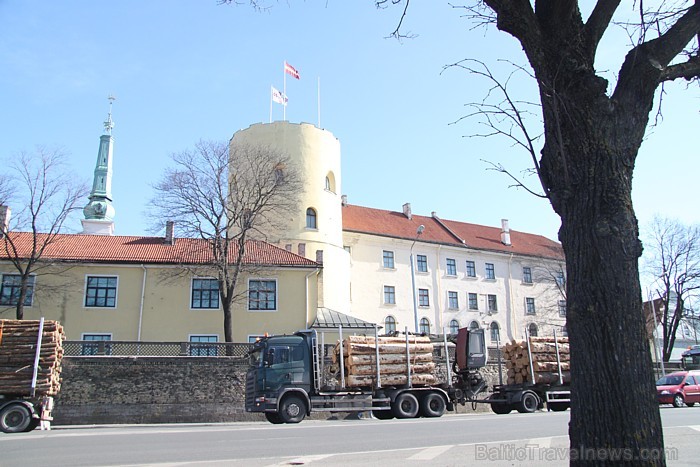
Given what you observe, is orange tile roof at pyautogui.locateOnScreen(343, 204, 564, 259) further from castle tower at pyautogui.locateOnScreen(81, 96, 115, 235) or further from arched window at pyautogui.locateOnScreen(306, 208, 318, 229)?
castle tower at pyautogui.locateOnScreen(81, 96, 115, 235)

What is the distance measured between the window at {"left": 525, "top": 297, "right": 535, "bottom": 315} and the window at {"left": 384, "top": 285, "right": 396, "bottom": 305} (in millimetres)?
16396

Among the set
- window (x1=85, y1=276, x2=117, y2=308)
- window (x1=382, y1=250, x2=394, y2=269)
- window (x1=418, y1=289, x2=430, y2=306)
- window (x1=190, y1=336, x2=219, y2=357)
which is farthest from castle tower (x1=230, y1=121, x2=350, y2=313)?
window (x1=190, y1=336, x2=219, y2=357)

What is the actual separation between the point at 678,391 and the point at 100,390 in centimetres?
2652

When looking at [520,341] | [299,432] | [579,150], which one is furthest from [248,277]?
[579,150]

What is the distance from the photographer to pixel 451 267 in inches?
2324

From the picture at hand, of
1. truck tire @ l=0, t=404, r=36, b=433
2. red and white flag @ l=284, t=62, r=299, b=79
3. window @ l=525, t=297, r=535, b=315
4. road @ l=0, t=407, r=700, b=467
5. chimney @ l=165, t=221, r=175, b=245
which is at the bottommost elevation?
road @ l=0, t=407, r=700, b=467

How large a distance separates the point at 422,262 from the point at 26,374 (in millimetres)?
A: 42881

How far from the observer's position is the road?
9.56 meters

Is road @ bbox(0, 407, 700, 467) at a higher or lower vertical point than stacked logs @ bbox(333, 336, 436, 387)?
lower

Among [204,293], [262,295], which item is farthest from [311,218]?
[204,293]

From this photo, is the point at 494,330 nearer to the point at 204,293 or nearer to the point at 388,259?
the point at 388,259

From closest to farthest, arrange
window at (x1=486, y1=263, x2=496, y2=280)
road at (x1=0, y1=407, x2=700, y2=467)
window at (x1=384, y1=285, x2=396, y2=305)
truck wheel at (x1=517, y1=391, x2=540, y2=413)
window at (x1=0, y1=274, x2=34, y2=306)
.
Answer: road at (x1=0, y1=407, x2=700, y2=467), truck wheel at (x1=517, y1=391, x2=540, y2=413), window at (x1=0, y1=274, x2=34, y2=306), window at (x1=384, y1=285, x2=396, y2=305), window at (x1=486, y1=263, x2=496, y2=280)

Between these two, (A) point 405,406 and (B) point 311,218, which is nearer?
(A) point 405,406

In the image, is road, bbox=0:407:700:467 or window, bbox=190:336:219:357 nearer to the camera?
road, bbox=0:407:700:467
